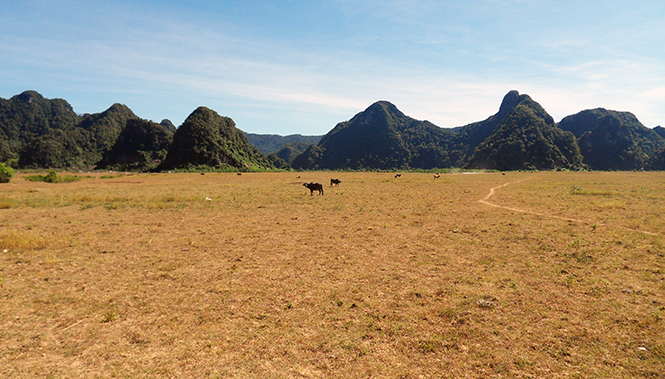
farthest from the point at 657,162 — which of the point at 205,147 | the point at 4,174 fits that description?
the point at 4,174

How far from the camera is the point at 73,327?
7.32 meters

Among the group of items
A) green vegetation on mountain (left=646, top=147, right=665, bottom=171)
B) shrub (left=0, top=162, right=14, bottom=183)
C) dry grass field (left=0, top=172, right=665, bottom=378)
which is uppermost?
green vegetation on mountain (left=646, top=147, right=665, bottom=171)

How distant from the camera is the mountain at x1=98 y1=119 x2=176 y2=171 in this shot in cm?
16225

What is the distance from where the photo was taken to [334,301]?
8688 millimetres

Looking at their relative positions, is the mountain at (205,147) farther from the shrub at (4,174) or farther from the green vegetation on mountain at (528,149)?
the green vegetation on mountain at (528,149)

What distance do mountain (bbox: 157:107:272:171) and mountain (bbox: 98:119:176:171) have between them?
50.9 feet

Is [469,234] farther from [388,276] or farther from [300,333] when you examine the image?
[300,333]

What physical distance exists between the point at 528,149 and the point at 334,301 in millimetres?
200322

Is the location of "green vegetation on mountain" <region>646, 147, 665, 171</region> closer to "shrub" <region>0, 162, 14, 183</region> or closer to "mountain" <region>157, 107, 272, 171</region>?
"mountain" <region>157, 107, 272, 171</region>

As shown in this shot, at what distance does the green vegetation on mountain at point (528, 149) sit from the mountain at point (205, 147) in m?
145

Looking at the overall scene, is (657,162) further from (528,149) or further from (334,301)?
(334,301)

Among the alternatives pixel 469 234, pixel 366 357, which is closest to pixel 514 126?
pixel 469 234

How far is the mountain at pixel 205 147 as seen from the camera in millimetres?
149000

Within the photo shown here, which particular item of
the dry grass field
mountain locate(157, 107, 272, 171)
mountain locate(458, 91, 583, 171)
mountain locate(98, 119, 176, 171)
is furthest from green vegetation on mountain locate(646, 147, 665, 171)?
mountain locate(98, 119, 176, 171)
